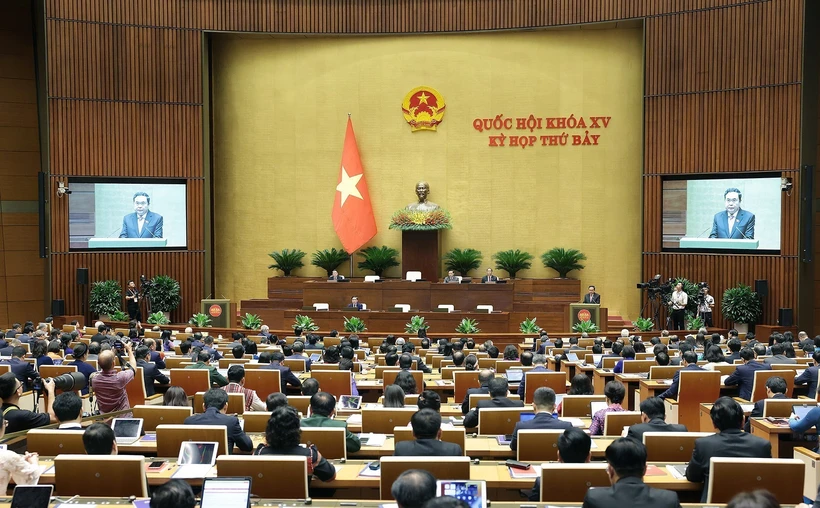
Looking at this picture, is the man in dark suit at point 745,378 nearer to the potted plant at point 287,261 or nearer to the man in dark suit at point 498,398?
the man in dark suit at point 498,398

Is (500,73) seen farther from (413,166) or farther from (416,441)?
(416,441)

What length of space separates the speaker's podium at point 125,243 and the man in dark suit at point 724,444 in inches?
686

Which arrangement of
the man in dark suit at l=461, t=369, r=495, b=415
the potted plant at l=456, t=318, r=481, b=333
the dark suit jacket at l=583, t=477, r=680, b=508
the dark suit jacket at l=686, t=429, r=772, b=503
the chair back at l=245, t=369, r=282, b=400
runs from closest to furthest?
the dark suit jacket at l=583, t=477, r=680, b=508 < the dark suit jacket at l=686, t=429, r=772, b=503 < the man in dark suit at l=461, t=369, r=495, b=415 < the chair back at l=245, t=369, r=282, b=400 < the potted plant at l=456, t=318, r=481, b=333

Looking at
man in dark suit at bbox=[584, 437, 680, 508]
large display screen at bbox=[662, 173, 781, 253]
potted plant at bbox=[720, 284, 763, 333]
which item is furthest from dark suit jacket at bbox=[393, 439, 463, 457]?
large display screen at bbox=[662, 173, 781, 253]

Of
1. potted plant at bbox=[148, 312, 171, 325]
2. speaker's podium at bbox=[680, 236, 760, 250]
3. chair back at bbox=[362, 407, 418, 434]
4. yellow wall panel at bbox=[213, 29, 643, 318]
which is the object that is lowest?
potted plant at bbox=[148, 312, 171, 325]

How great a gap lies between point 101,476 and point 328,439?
4.87 ft

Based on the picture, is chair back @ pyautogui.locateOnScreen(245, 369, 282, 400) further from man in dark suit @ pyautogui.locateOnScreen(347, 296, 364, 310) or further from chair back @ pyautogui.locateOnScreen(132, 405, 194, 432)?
man in dark suit @ pyautogui.locateOnScreen(347, 296, 364, 310)

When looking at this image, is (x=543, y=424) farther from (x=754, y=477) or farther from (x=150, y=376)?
(x=150, y=376)

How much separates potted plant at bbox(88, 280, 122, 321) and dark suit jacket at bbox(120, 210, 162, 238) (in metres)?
1.38

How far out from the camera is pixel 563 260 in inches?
790

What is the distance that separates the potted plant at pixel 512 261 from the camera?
2020 centimetres

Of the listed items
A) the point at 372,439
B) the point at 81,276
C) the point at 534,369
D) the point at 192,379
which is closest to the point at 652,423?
the point at 372,439

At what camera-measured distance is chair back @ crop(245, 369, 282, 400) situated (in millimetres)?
8820

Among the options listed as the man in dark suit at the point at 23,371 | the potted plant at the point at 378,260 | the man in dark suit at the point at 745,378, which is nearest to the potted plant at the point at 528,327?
the potted plant at the point at 378,260
